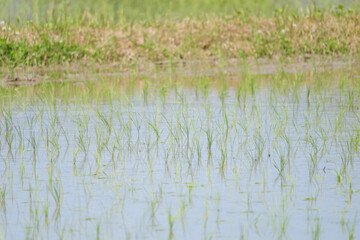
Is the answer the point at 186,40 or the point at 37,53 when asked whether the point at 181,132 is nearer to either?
the point at 37,53

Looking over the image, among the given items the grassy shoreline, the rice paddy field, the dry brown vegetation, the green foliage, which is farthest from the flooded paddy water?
the dry brown vegetation

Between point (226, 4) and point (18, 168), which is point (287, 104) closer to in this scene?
point (18, 168)

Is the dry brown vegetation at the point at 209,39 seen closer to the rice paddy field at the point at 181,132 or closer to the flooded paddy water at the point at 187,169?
the rice paddy field at the point at 181,132

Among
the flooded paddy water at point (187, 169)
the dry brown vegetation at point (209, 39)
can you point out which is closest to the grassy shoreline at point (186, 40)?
the dry brown vegetation at point (209, 39)

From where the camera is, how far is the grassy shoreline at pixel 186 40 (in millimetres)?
12888

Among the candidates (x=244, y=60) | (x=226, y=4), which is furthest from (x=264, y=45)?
(x=226, y=4)

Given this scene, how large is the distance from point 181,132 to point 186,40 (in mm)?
7174

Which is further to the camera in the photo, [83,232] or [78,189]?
[78,189]

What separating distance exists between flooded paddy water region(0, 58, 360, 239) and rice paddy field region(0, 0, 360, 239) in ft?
0.05

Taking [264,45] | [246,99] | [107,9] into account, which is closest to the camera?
[246,99]

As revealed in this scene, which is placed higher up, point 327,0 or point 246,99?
point 327,0

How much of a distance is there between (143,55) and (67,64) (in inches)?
59.2

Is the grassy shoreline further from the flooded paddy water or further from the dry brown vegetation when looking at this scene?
the flooded paddy water

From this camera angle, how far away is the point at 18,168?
5.89 metres
